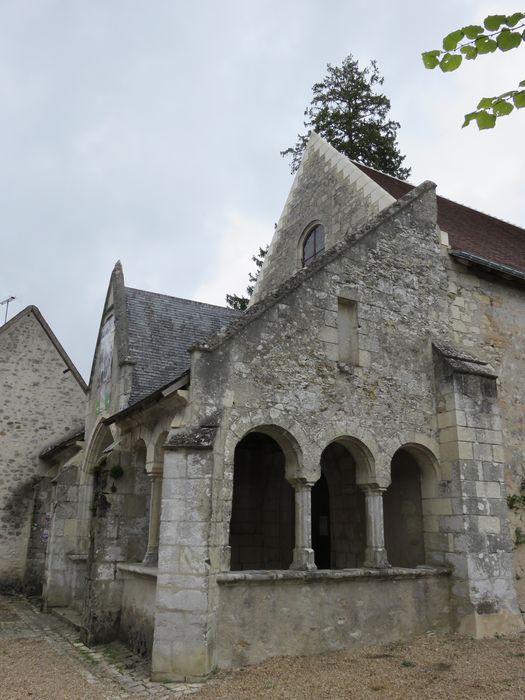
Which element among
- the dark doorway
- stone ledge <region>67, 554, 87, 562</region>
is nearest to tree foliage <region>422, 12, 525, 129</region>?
the dark doorway

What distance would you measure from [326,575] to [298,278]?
3795mm

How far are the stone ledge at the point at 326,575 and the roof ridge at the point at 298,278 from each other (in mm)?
2590

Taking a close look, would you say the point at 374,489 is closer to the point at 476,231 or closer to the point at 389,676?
the point at 389,676

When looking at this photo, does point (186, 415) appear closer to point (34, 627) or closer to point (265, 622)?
point (265, 622)

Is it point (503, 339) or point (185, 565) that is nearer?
point (185, 565)

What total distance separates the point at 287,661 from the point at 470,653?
223 centimetres

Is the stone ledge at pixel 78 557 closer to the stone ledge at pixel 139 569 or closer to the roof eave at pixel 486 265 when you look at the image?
the stone ledge at pixel 139 569

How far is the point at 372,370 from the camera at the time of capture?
823 cm

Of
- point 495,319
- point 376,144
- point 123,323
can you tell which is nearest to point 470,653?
point 495,319

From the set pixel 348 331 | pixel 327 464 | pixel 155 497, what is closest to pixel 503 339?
pixel 348 331

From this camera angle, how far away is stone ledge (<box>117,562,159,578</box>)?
7227 millimetres

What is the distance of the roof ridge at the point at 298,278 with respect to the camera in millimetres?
7012

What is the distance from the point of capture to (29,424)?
Answer: 1566 cm

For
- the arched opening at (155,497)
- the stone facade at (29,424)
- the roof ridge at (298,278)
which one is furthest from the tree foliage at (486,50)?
the stone facade at (29,424)
